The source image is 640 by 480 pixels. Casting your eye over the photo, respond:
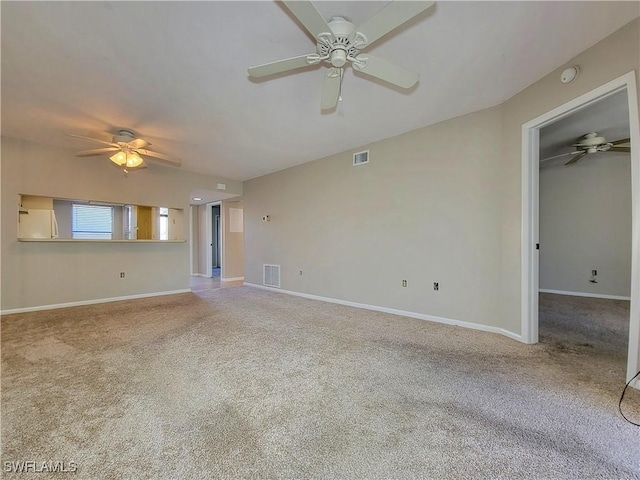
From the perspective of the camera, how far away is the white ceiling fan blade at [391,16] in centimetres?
137

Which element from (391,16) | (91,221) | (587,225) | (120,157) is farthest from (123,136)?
(587,225)

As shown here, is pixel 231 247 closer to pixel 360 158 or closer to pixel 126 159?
pixel 126 159

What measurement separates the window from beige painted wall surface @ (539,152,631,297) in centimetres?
881

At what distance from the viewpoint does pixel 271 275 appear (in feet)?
18.9

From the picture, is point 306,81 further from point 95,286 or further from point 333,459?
point 95,286

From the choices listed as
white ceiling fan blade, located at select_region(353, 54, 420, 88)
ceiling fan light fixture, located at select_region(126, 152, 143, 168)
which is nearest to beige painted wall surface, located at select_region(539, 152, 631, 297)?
white ceiling fan blade, located at select_region(353, 54, 420, 88)

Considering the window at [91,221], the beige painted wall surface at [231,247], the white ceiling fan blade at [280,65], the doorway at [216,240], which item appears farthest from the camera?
the doorway at [216,240]

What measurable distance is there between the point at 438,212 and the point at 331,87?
2.15 metres

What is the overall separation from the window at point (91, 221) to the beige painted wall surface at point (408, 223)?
3298 millimetres

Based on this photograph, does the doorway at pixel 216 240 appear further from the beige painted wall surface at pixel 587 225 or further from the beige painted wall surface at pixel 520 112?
the beige painted wall surface at pixel 587 225

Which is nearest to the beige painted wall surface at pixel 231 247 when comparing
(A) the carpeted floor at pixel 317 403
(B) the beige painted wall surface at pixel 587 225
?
(A) the carpeted floor at pixel 317 403

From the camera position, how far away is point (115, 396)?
1.77m

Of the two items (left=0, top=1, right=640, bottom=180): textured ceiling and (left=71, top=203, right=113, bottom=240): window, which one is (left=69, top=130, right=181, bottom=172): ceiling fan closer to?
(left=0, top=1, right=640, bottom=180): textured ceiling

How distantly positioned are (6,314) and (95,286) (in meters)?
1.02
